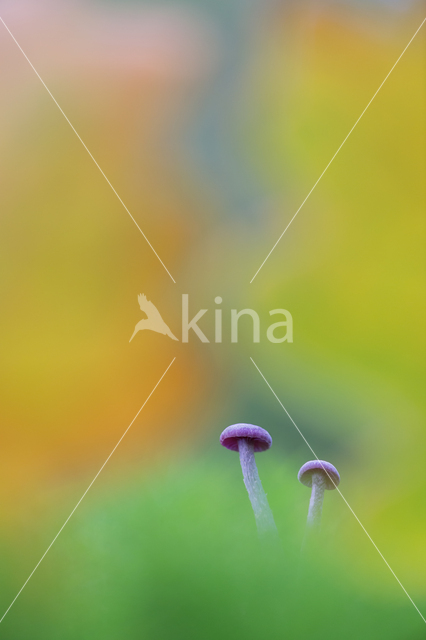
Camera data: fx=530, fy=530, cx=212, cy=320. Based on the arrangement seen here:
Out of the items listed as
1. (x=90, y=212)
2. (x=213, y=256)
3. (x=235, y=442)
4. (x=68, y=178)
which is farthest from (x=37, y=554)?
(x=68, y=178)

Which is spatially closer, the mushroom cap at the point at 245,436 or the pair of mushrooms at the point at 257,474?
the pair of mushrooms at the point at 257,474

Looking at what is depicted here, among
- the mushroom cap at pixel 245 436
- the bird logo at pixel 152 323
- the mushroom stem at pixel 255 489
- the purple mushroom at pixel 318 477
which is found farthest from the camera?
the bird logo at pixel 152 323

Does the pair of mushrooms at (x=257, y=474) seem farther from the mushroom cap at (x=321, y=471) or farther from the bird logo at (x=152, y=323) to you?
the bird logo at (x=152, y=323)

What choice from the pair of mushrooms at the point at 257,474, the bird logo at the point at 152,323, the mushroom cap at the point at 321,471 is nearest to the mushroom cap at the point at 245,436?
the pair of mushrooms at the point at 257,474

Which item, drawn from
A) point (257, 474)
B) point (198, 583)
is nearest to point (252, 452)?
point (257, 474)

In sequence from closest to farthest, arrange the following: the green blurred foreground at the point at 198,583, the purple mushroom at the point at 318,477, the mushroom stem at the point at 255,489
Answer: the green blurred foreground at the point at 198,583, the mushroom stem at the point at 255,489, the purple mushroom at the point at 318,477

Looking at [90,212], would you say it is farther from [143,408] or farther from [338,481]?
[338,481]

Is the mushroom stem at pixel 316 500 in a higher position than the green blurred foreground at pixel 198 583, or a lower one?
higher

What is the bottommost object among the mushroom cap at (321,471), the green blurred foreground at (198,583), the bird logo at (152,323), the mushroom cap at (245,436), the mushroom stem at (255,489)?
the green blurred foreground at (198,583)
